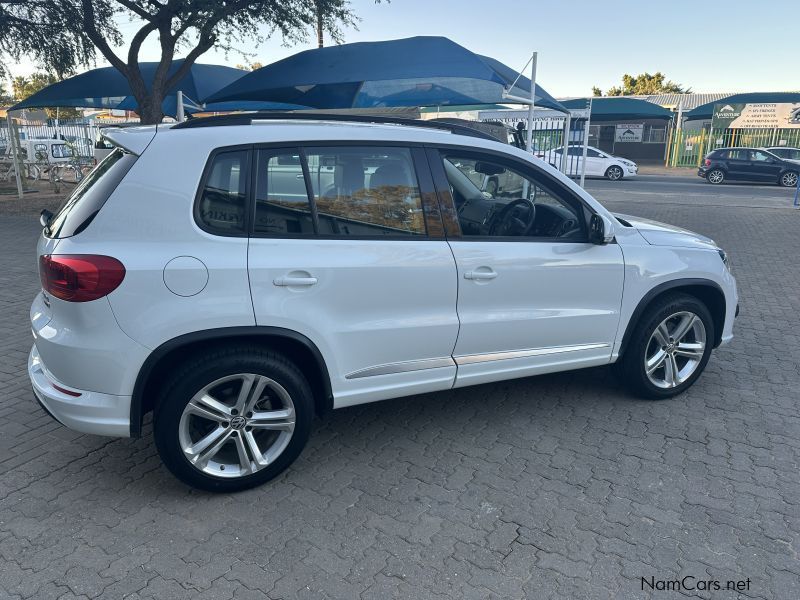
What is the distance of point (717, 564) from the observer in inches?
103

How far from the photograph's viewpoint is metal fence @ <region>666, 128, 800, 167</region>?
97.5 ft

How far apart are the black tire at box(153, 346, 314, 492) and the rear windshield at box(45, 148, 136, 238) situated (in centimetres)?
81

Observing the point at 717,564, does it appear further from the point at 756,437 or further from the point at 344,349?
the point at 344,349

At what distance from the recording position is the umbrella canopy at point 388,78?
978 centimetres

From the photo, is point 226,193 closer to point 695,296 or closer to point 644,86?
point 695,296

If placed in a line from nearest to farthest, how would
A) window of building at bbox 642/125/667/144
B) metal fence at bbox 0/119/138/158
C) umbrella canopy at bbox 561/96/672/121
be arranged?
1. metal fence at bbox 0/119/138/158
2. umbrella canopy at bbox 561/96/672/121
3. window of building at bbox 642/125/667/144

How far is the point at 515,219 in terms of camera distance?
377 cm

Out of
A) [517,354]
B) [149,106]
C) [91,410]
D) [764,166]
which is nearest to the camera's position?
[91,410]

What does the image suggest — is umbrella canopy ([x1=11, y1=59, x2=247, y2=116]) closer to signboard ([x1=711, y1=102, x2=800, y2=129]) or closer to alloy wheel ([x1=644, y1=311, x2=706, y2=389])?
alloy wheel ([x1=644, y1=311, x2=706, y2=389])

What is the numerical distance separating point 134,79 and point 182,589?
13.6m

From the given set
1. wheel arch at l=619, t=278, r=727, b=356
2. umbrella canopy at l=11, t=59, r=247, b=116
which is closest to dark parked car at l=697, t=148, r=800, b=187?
umbrella canopy at l=11, t=59, r=247, b=116

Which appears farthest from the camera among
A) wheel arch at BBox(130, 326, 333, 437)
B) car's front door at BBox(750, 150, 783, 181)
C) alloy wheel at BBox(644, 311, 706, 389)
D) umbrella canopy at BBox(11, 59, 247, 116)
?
car's front door at BBox(750, 150, 783, 181)

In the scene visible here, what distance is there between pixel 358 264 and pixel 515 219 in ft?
3.90

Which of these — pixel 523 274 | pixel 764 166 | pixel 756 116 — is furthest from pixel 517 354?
pixel 756 116
